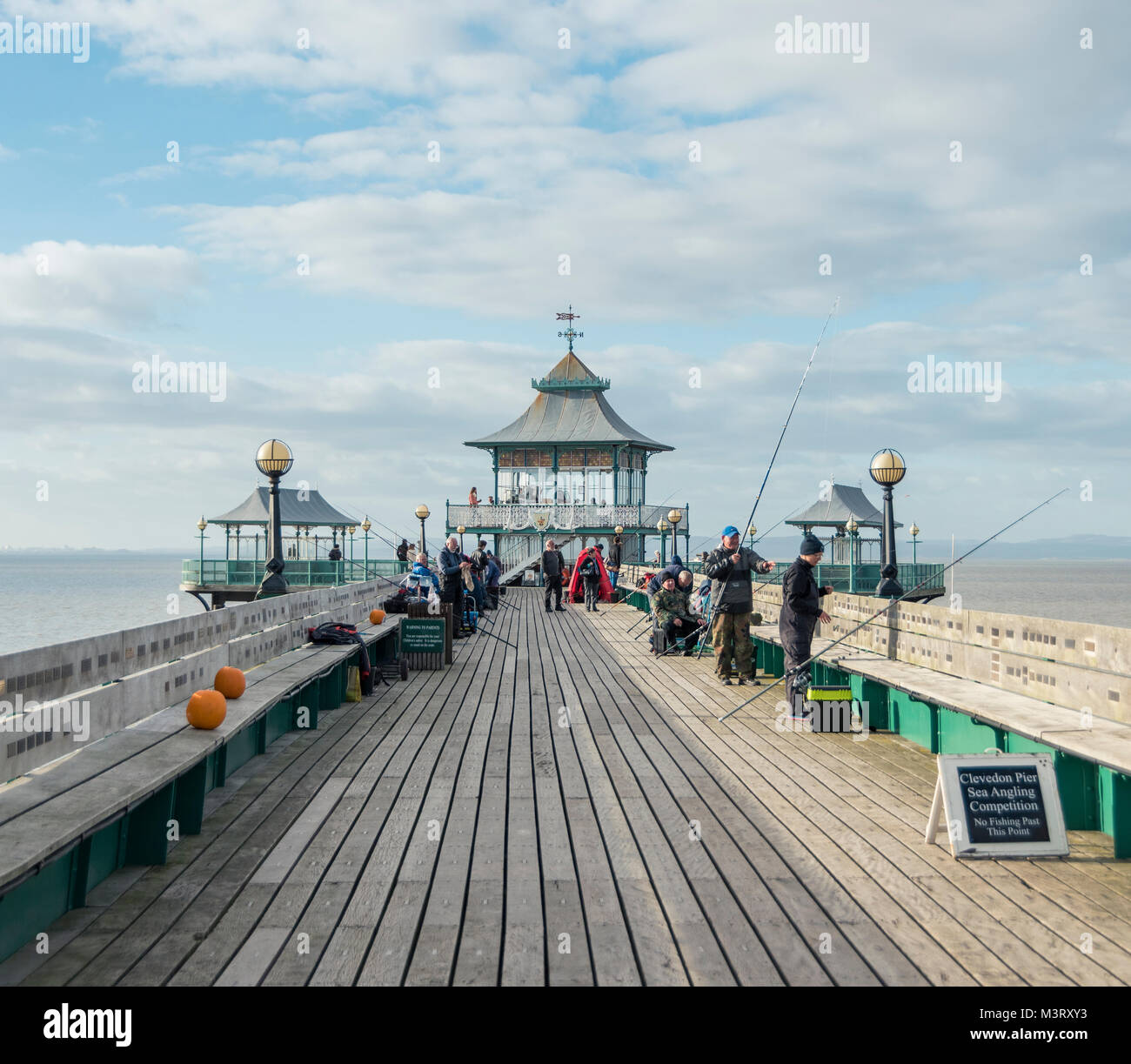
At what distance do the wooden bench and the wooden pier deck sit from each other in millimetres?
135

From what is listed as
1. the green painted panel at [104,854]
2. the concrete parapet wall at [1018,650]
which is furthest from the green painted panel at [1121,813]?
the green painted panel at [104,854]

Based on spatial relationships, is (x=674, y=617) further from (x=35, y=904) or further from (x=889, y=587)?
(x=35, y=904)

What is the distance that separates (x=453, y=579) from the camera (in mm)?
18047

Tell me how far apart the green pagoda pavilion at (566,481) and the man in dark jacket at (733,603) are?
1252 inches

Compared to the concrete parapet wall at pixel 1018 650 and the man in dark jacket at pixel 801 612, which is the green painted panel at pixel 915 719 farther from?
the man in dark jacket at pixel 801 612

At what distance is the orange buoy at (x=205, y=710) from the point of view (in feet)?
21.7

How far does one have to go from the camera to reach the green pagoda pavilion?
47.2m

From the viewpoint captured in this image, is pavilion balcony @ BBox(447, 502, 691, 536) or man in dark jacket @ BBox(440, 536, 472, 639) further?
pavilion balcony @ BBox(447, 502, 691, 536)

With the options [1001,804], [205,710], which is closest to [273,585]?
[205,710]

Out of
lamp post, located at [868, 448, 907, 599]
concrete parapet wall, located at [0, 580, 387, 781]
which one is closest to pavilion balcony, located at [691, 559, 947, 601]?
lamp post, located at [868, 448, 907, 599]

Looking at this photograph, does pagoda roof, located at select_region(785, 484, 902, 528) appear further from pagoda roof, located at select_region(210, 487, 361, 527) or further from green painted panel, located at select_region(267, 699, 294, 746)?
green painted panel, located at select_region(267, 699, 294, 746)

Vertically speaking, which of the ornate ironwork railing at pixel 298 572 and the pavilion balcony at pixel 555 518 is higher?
the pavilion balcony at pixel 555 518

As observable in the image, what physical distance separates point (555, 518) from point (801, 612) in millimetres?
36770
